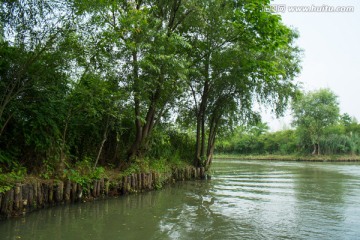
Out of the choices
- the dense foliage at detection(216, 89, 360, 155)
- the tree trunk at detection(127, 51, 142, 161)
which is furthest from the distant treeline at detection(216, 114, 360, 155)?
the tree trunk at detection(127, 51, 142, 161)

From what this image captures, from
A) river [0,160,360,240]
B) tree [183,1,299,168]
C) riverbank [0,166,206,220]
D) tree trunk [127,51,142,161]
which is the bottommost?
river [0,160,360,240]

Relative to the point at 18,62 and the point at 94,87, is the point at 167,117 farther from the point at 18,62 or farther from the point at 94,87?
the point at 18,62

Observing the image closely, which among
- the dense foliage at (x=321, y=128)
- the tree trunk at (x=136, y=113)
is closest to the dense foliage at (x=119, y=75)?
the tree trunk at (x=136, y=113)

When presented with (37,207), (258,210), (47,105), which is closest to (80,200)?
(37,207)

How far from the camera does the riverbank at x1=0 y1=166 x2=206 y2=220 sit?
21.7 ft

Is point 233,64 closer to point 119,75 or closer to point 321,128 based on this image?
point 119,75

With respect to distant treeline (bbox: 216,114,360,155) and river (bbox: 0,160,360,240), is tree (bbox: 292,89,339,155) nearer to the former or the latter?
distant treeline (bbox: 216,114,360,155)

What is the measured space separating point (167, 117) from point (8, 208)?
953 cm

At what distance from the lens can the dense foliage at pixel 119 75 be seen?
7211 millimetres

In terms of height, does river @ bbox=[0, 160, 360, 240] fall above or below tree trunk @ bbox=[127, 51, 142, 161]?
below

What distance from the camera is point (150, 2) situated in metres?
12.6

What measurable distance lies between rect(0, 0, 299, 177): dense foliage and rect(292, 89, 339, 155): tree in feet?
103

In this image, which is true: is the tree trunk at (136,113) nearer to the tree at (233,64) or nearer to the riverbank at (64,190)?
the riverbank at (64,190)

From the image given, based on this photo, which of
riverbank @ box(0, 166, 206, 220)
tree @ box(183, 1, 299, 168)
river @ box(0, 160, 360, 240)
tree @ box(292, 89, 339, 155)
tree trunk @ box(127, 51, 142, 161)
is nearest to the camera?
river @ box(0, 160, 360, 240)
